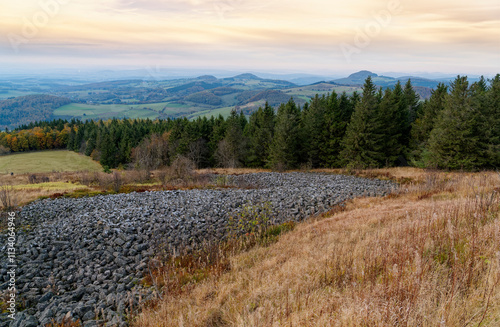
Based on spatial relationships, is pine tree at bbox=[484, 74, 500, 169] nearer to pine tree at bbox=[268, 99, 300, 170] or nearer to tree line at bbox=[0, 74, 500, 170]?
tree line at bbox=[0, 74, 500, 170]

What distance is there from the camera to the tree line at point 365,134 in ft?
86.4

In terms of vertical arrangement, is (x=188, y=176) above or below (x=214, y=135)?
below

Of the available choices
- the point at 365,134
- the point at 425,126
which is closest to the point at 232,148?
the point at 365,134

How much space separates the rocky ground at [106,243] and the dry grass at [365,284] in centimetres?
187

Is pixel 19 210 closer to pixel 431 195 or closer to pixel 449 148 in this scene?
pixel 431 195

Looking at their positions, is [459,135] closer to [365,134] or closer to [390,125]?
[365,134]

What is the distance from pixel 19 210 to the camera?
15.6 meters

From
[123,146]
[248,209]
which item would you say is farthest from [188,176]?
[123,146]

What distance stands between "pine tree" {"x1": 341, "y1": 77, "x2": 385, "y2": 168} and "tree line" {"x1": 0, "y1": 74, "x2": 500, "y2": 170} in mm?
123

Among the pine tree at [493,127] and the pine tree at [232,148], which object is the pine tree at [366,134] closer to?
the pine tree at [493,127]

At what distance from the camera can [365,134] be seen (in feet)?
113

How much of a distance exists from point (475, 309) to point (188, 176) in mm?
30228

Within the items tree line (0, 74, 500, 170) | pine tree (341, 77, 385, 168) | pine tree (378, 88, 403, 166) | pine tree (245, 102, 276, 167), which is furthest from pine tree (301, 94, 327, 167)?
pine tree (378, 88, 403, 166)

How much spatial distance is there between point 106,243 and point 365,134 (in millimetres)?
33427
